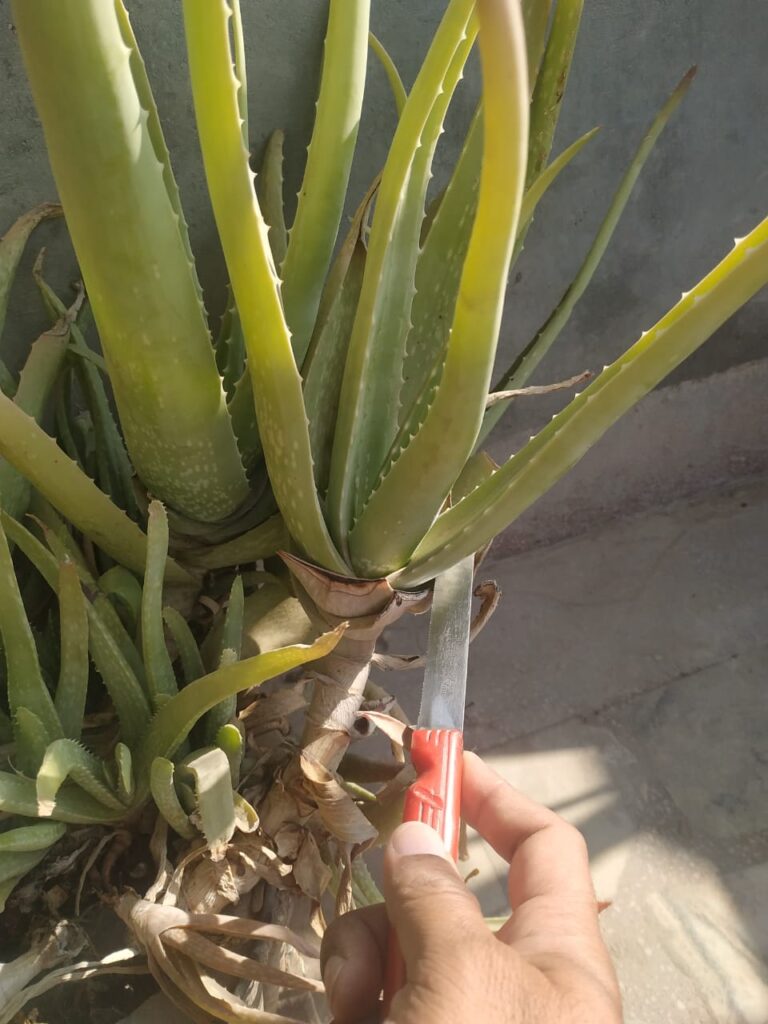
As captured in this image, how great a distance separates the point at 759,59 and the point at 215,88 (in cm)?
72

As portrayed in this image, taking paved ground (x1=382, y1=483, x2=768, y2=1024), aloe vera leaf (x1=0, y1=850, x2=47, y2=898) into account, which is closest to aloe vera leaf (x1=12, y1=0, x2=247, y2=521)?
aloe vera leaf (x1=0, y1=850, x2=47, y2=898)

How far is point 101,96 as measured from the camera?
32 centimetres

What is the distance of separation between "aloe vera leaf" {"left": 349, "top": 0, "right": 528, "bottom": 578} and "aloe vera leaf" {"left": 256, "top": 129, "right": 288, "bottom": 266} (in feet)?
0.69

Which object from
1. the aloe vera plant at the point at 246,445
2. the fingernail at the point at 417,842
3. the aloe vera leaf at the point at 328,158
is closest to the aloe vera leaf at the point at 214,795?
the aloe vera plant at the point at 246,445

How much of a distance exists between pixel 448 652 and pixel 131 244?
11.0 inches

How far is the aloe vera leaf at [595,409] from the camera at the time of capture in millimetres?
317

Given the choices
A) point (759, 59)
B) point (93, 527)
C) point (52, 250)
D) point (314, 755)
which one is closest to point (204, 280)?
point (52, 250)

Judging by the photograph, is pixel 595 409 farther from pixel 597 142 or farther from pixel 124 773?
pixel 597 142

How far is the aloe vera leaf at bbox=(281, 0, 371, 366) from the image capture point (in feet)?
1.47

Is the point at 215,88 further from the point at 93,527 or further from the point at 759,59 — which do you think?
the point at 759,59

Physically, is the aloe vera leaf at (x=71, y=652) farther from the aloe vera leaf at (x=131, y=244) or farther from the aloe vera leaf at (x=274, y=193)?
the aloe vera leaf at (x=274, y=193)

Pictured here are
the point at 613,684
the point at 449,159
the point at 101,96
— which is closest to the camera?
the point at 101,96

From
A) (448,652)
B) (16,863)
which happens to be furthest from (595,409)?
(16,863)

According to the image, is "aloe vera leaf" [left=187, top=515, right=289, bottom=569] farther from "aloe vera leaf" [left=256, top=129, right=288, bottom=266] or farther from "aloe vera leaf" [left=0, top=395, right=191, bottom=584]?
"aloe vera leaf" [left=256, top=129, right=288, bottom=266]
